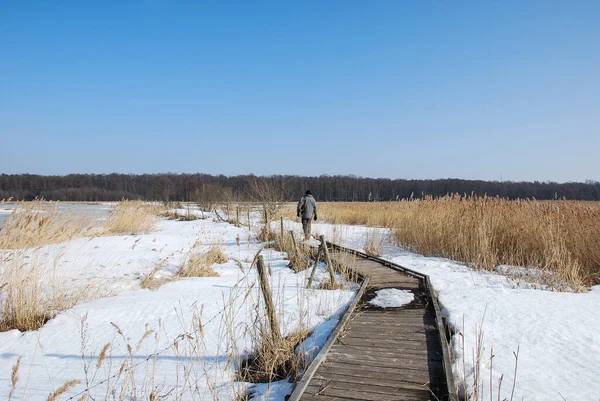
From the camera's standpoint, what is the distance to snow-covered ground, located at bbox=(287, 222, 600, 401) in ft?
9.62

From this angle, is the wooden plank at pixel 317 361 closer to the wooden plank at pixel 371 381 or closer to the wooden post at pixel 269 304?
the wooden plank at pixel 371 381

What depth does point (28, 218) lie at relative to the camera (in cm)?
591

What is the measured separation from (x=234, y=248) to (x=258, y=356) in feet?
26.8

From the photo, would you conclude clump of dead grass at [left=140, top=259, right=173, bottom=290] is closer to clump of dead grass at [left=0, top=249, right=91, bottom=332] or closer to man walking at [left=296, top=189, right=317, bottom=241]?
clump of dead grass at [left=0, top=249, right=91, bottom=332]

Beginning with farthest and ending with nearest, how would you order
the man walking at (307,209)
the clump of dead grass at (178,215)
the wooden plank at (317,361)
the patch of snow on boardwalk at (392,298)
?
the clump of dead grass at (178,215) < the man walking at (307,209) < the patch of snow on boardwalk at (392,298) < the wooden plank at (317,361)

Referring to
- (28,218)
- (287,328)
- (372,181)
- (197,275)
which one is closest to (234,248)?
(197,275)

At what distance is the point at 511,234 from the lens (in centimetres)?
880

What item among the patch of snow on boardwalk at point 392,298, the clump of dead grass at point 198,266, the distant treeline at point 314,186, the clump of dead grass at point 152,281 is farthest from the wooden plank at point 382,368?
the distant treeline at point 314,186

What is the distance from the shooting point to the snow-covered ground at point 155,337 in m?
3.13

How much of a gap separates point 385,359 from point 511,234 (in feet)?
22.5

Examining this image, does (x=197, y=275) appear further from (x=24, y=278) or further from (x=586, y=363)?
(x=586, y=363)

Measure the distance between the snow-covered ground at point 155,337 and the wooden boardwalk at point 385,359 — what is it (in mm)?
324

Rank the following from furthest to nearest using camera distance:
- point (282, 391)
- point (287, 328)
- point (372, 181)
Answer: point (372, 181) < point (287, 328) < point (282, 391)

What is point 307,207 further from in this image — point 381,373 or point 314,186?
point 314,186
